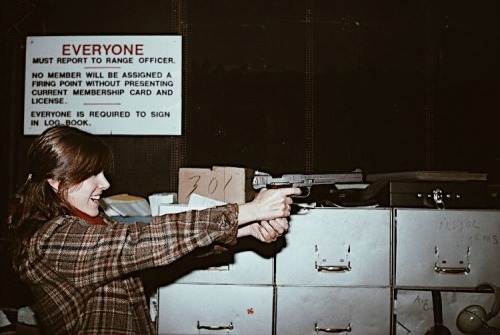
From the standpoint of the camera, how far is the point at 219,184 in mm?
2432

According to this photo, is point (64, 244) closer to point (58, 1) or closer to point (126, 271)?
point (126, 271)

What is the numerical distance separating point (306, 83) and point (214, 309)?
1.67 meters

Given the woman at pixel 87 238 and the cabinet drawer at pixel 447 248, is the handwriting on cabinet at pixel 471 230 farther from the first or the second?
the woman at pixel 87 238

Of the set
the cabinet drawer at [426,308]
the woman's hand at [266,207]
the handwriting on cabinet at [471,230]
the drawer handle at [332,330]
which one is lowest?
the drawer handle at [332,330]

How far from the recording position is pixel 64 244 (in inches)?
59.5

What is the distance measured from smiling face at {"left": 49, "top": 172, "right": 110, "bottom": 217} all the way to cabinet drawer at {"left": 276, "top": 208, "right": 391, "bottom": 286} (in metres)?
1.01

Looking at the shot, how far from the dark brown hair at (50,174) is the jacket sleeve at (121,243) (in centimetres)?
10

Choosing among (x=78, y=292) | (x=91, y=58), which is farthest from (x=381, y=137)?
(x=78, y=292)

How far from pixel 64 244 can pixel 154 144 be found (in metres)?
1.82

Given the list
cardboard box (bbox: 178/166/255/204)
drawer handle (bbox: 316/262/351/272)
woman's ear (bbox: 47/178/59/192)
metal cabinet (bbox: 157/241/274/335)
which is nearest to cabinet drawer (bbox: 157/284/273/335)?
metal cabinet (bbox: 157/241/274/335)

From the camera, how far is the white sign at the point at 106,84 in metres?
3.27

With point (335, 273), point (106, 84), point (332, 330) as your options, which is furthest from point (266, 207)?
point (106, 84)

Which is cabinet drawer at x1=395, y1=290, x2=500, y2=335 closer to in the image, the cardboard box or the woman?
the cardboard box

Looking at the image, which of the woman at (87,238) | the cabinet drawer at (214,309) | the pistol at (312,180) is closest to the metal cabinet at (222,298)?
the cabinet drawer at (214,309)
